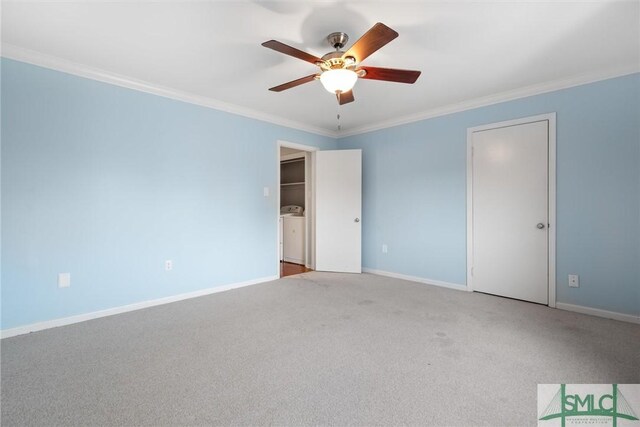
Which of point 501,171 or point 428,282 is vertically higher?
point 501,171

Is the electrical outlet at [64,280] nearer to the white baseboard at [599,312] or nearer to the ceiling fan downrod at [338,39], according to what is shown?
the ceiling fan downrod at [338,39]

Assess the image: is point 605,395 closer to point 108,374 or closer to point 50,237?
point 108,374

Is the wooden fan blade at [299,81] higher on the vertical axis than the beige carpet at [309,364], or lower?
higher

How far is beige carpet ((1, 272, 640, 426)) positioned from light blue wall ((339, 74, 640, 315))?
44cm

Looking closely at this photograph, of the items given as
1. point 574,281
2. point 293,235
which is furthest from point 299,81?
point 293,235

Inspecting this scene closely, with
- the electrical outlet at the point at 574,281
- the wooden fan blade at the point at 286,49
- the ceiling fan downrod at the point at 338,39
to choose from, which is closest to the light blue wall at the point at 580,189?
the electrical outlet at the point at 574,281

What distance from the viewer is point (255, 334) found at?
2.42m

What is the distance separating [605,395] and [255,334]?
7.28 ft

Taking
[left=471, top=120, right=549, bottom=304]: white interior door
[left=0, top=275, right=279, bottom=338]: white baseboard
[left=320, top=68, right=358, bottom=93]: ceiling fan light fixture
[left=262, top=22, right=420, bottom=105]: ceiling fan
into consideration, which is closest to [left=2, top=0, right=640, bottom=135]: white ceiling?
[left=262, top=22, right=420, bottom=105]: ceiling fan

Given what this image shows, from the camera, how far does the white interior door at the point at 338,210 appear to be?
4695mm

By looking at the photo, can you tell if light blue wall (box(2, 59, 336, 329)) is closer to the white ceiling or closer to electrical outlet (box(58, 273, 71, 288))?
electrical outlet (box(58, 273, 71, 288))

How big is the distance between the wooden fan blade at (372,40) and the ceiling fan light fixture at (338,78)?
0.10 meters

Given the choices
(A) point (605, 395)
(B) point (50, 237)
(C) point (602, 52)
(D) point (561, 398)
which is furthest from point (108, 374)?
(C) point (602, 52)

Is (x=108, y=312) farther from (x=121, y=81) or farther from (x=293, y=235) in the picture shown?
(x=293, y=235)
